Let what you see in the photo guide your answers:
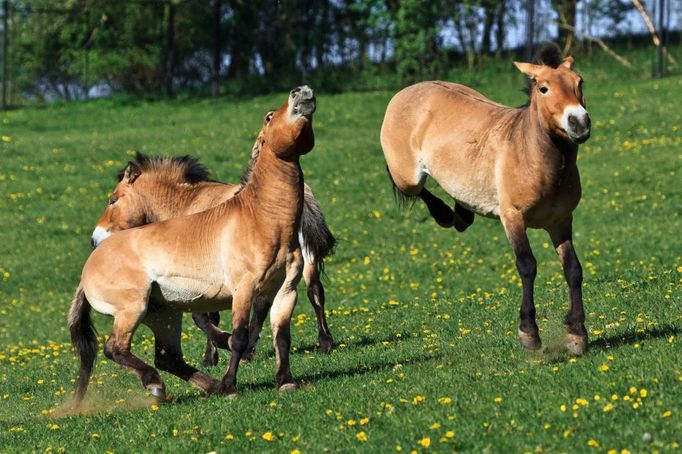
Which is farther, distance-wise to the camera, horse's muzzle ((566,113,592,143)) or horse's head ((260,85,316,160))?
horse's muzzle ((566,113,592,143))

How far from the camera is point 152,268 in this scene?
29.7 ft

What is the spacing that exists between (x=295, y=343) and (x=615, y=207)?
994cm

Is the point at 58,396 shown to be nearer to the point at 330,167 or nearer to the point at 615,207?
the point at 615,207

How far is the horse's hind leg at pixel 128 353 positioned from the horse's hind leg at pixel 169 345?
1.49 ft

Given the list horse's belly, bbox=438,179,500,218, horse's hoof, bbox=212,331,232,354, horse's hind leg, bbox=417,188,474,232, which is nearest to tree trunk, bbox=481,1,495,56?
horse's hind leg, bbox=417,188,474,232

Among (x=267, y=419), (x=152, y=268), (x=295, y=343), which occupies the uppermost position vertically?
(x=152, y=268)

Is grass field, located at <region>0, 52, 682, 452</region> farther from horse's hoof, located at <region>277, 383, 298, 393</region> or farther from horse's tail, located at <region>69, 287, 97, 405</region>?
horse's tail, located at <region>69, 287, 97, 405</region>

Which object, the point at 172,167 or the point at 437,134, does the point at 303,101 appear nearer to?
the point at 437,134

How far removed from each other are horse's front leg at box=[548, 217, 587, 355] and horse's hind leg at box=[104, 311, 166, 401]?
135 inches

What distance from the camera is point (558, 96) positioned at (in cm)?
882

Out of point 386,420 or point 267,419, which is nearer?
point 386,420

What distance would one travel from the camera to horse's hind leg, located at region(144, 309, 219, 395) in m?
9.53

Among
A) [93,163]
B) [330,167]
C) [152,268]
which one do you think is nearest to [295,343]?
[152,268]

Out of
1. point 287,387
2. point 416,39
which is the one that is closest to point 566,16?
point 416,39
